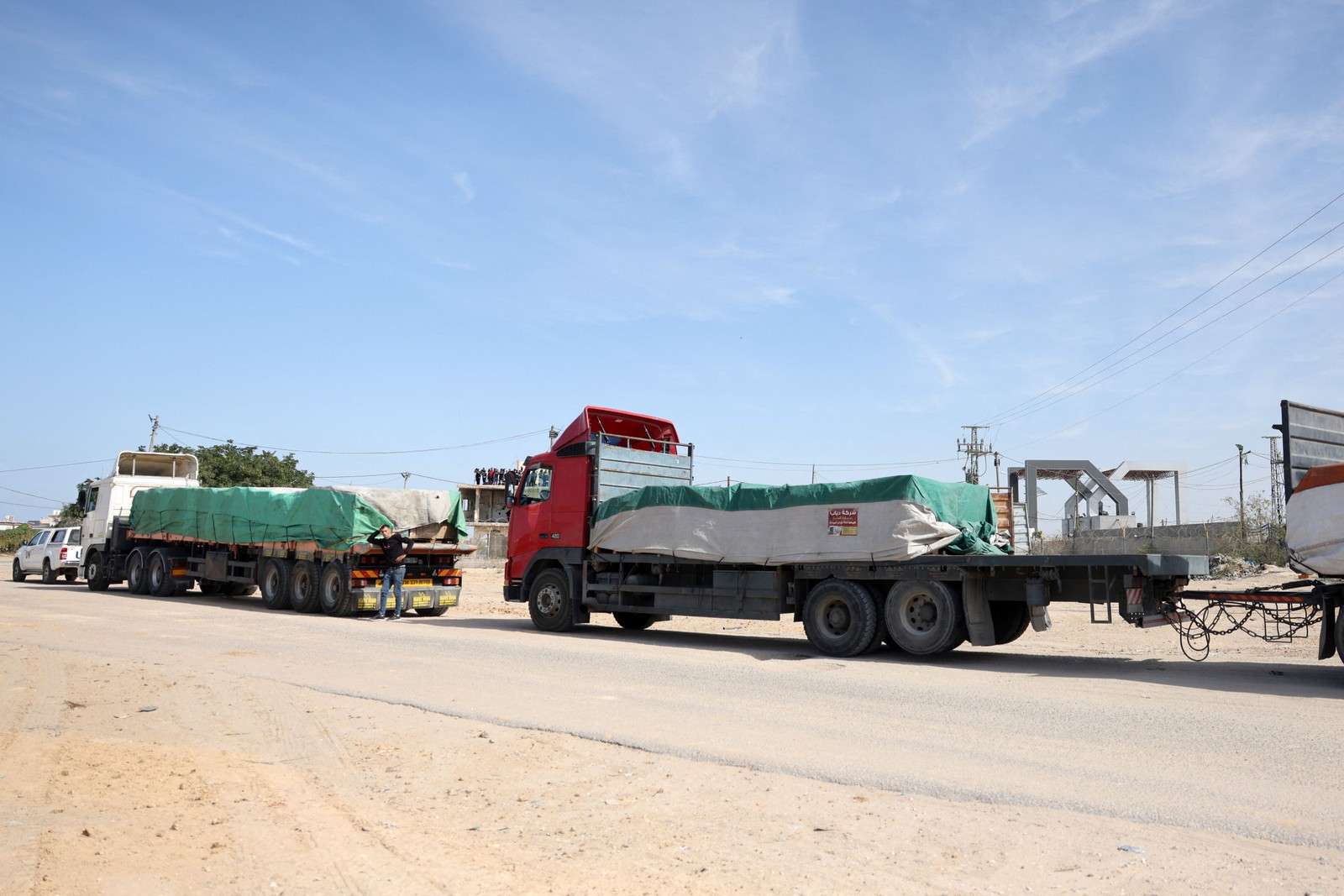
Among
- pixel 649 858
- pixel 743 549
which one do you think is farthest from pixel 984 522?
pixel 649 858

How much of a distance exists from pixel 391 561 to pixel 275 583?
3.85 metres

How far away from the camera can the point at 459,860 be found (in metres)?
5.01

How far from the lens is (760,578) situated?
15.0 metres

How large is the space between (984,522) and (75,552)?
2876cm

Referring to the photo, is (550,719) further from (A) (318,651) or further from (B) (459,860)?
(A) (318,651)

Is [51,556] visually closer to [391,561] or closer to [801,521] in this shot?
[391,561]

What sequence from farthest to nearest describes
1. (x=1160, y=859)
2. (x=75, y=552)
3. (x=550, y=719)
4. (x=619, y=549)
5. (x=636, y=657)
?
(x=75, y=552) < (x=619, y=549) < (x=636, y=657) < (x=550, y=719) < (x=1160, y=859)

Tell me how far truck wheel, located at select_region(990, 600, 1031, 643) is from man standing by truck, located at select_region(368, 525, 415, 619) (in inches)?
450

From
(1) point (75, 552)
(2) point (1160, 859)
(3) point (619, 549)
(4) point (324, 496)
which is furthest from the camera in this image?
(1) point (75, 552)

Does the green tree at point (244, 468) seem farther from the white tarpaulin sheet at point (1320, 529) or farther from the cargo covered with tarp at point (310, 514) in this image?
the white tarpaulin sheet at point (1320, 529)

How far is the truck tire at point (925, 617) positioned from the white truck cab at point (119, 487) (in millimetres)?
21575

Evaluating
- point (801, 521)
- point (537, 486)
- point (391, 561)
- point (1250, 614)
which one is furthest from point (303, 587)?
point (1250, 614)

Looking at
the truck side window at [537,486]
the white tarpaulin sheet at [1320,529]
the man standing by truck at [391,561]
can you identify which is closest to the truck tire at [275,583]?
the man standing by truck at [391,561]

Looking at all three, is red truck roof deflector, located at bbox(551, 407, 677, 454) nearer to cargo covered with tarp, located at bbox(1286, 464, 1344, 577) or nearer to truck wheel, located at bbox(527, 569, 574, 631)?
truck wheel, located at bbox(527, 569, 574, 631)
